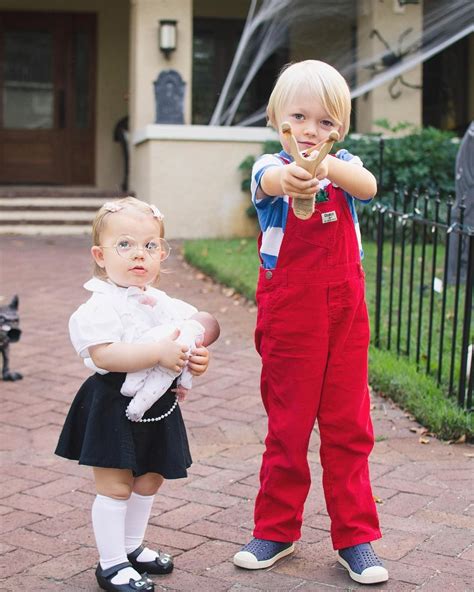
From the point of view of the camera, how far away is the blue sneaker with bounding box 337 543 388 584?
9.11 ft

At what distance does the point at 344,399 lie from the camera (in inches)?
111

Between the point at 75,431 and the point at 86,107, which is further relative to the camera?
the point at 86,107

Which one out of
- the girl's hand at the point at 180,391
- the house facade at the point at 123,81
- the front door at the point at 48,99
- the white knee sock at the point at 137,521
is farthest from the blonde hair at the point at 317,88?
the front door at the point at 48,99

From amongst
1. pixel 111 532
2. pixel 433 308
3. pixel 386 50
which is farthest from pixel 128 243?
pixel 386 50

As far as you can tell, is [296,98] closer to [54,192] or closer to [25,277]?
[25,277]

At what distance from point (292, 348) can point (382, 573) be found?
28.0 inches

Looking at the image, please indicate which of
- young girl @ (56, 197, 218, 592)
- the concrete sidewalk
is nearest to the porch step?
the concrete sidewalk

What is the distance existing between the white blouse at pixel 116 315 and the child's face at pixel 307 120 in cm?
56

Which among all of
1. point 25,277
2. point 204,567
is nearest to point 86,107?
point 25,277

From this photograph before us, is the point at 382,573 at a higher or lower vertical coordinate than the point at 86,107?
lower

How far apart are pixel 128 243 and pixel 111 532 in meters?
0.81

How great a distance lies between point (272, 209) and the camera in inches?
108

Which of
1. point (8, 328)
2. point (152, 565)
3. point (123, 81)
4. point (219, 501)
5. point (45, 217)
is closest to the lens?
point (152, 565)

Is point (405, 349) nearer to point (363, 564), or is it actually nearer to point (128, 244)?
point (363, 564)
